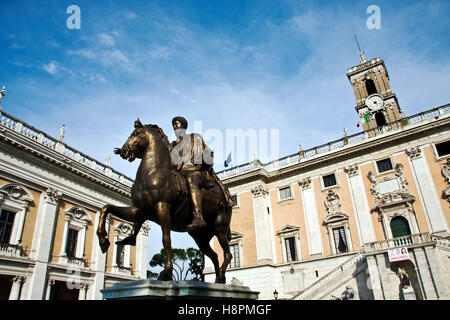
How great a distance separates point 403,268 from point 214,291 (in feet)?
62.8

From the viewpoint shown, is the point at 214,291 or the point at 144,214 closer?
the point at 214,291

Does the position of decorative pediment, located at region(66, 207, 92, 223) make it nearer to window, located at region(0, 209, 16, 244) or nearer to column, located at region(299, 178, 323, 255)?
A: window, located at region(0, 209, 16, 244)

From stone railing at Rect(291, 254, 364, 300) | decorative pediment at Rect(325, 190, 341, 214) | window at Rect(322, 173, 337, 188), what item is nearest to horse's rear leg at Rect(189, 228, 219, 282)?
stone railing at Rect(291, 254, 364, 300)

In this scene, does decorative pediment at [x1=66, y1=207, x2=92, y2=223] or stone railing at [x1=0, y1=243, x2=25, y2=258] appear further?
decorative pediment at [x1=66, y1=207, x2=92, y2=223]

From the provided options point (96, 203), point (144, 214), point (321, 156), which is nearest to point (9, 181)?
point (96, 203)

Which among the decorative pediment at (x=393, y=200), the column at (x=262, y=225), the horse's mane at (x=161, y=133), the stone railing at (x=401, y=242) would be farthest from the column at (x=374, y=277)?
the horse's mane at (x=161, y=133)

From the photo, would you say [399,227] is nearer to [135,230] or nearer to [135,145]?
[135,230]

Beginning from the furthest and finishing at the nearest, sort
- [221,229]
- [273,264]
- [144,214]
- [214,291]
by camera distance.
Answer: [273,264]
[221,229]
[144,214]
[214,291]

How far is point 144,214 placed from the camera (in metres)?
5.05

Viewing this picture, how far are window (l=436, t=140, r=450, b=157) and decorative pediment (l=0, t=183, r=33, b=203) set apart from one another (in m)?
29.6

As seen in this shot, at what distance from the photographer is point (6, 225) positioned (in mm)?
19234

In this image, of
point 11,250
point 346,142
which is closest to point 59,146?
point 11,250

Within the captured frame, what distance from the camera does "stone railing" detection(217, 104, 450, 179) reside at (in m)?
25.5
